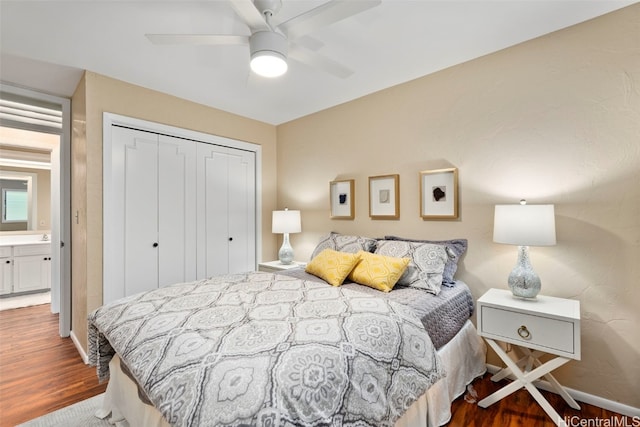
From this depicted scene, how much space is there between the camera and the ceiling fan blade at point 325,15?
1352 mm

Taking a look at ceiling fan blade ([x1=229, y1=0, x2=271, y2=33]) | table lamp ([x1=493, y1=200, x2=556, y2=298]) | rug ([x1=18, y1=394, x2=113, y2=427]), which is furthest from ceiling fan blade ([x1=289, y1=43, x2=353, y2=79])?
rug ([x1=18, y1=394, x2=113, y2=427])

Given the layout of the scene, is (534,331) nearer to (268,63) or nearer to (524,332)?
(524,332)

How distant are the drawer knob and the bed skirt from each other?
39cm

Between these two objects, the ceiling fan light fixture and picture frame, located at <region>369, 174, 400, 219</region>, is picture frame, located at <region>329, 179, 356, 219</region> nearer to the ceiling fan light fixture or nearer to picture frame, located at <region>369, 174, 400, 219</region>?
picture frame, located at <region>369, 174, 400, 219</region>

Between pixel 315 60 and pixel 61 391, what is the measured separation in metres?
2.98

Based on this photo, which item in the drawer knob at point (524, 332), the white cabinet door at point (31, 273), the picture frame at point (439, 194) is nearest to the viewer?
the drawer knob at point (524, 332)

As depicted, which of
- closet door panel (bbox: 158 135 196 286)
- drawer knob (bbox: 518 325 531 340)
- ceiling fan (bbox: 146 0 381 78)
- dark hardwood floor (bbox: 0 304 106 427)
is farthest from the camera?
closet door panel (bbox: 158 135 196 286)

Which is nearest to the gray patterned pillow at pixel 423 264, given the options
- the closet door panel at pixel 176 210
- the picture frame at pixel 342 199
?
the picture frame at pixel 342 199

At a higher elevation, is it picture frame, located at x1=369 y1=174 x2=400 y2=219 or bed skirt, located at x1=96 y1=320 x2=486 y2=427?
picture frame, located at x1=369 y1=174 x2=400 y2=219

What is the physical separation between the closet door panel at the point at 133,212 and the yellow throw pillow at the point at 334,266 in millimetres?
1674

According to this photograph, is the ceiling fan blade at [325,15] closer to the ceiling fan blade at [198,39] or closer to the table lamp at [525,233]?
the ceiling fan blade at [198,39]

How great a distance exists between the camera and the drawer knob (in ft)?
5.69

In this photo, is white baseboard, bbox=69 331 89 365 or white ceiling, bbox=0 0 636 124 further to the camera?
white baseboard, bbox=69 331 89 365

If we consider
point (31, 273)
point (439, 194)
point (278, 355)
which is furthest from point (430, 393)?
point (31, 273)
